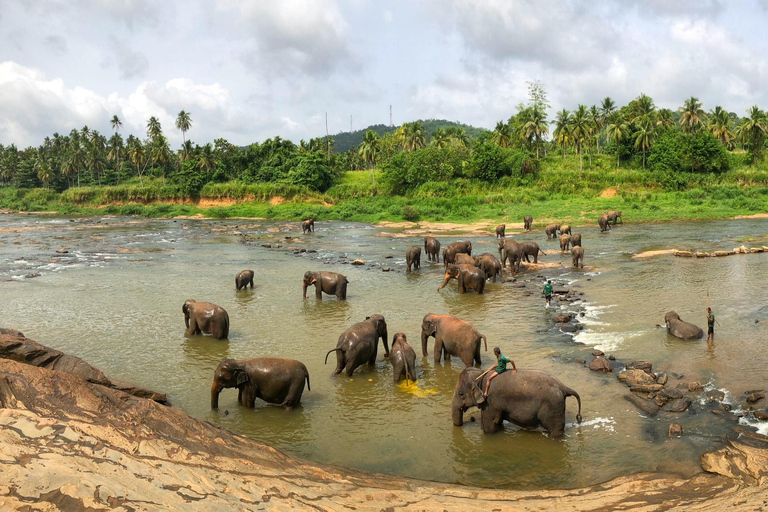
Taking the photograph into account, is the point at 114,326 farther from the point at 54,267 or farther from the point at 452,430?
the point at 54,267

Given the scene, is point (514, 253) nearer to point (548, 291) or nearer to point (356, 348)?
point (548, 291)

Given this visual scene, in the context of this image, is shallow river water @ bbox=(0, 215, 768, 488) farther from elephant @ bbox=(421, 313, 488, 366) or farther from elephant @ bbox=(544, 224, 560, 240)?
elephant @ bbox=(544, 224, 560, 240)

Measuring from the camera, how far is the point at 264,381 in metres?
10.9

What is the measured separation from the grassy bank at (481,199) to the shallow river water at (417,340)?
16123 mm

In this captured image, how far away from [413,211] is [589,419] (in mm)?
44250

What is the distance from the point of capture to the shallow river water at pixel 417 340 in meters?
9.27

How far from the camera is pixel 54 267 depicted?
30.9m

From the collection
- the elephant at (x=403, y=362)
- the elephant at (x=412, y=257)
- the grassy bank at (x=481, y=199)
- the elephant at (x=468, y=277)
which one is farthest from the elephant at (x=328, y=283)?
the grassy bank at (x=481, y=199)

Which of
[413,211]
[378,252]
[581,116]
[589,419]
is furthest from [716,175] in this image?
[589,419]

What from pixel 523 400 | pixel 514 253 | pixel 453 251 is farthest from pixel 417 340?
pixel 453 251

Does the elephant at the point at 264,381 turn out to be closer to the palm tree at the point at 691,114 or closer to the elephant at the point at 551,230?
the elephant at the point at 551,230

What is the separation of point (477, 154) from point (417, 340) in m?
55.3

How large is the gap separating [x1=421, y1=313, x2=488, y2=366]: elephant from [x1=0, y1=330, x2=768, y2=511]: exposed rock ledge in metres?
4.80

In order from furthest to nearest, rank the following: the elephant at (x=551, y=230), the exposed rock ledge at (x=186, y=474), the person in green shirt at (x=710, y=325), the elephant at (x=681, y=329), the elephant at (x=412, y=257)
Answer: the elephant at (x=551, y=230) → the elephant at (x=412, y=257) → the elephant at (x=681, y=329) → the person in green shirt at (x=710, y=325) → the exposed rock ledge at (x=186, y=474)
